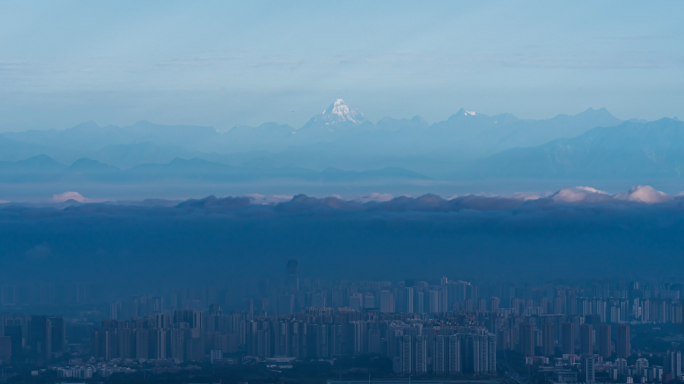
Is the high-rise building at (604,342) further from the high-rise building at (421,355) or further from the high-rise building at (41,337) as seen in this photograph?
the high-rise building at (41,337)

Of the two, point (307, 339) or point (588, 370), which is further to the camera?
point (307, 339)

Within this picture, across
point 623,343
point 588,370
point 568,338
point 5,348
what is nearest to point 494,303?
point 568,338

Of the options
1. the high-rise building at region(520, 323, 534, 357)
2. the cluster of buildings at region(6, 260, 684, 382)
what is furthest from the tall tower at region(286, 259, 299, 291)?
the high-rise building at region(520, 323, 534, 357)

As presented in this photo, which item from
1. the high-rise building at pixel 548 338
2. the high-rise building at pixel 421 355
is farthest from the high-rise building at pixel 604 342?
the high-rise building at pixel 421 355

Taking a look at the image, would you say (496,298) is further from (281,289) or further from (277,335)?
(277,335)

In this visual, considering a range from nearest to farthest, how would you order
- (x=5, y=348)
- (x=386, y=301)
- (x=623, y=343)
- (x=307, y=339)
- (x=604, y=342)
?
(x=5, y=348)
(x=307, y=339)
(x=623, y=343)
(x=604, y=342)
(x=386, y=301)

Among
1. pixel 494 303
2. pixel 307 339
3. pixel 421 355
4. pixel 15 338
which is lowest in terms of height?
pixel 421 355

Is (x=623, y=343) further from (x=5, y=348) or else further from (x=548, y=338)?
(x=5, y=348)
